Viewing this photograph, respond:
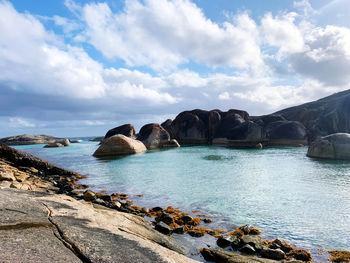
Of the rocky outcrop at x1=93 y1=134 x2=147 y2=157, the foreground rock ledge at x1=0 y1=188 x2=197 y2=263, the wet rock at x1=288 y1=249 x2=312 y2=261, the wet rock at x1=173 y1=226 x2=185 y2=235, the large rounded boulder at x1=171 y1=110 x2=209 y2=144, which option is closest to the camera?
the foreground rock ledge at x1=0 y1=188 x2=197 y2=263

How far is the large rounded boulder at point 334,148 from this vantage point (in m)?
25.4

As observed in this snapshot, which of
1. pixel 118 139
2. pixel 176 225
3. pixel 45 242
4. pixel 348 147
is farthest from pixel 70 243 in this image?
pixel 118 139

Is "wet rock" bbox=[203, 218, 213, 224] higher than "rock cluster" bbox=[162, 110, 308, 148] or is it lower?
lower

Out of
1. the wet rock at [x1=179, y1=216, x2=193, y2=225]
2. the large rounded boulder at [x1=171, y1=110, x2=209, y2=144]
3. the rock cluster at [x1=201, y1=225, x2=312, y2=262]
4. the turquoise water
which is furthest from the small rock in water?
the large rounded boulder at [x1=171, y1=110, x2=209, y2=144]

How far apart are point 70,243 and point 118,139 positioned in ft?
103

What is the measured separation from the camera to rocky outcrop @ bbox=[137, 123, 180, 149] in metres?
48.2

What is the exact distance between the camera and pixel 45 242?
4328 millimetres

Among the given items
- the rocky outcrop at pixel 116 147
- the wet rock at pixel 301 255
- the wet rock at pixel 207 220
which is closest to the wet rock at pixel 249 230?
the wet rock at pixel 207 220

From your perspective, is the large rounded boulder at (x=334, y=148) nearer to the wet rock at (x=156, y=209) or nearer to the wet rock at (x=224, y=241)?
the wet rock at (x=156, y=209)

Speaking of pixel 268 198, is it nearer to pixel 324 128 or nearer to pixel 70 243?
pixel 70 243

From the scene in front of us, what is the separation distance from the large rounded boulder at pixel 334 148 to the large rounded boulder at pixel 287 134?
Result: 930 inches

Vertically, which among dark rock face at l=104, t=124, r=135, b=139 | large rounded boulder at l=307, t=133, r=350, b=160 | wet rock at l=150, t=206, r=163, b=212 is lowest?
wet rock at l=150, t=206, r=163, b=212

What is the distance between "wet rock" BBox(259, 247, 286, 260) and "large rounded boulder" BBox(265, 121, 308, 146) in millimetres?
49308

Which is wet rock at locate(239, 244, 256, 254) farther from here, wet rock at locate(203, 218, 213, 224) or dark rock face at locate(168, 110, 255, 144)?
dark rock face at locate(168, 110, 255, 144)
